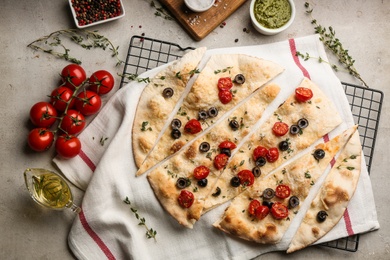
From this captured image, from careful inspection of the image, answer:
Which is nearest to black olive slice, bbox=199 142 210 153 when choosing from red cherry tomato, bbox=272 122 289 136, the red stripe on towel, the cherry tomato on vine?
red cherry tomato, bbox=272 122 289 136

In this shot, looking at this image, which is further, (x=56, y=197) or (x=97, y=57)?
(x=97, y=57)

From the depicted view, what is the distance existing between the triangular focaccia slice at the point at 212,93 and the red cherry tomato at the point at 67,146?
0.85 m

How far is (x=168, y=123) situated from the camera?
6.11m

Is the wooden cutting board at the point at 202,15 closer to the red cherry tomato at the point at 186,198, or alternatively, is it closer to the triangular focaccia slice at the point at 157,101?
the triangular focaccia slice at the point at 157,101

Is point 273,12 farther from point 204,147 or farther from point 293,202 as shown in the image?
point 293,202

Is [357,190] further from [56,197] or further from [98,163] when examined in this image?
[56,197]

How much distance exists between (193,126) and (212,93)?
0.48 meters

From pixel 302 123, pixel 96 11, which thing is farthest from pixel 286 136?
pixel 96 11

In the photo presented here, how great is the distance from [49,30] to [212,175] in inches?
115

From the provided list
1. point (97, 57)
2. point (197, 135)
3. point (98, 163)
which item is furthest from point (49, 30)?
point (197, 135)

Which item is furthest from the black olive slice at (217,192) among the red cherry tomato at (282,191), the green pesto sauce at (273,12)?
the green pesto sauce at (273,12)

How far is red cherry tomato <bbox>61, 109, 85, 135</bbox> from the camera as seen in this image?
6137 millimetres

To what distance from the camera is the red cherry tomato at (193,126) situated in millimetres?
6004

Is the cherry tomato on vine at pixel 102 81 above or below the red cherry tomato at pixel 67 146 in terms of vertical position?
above
